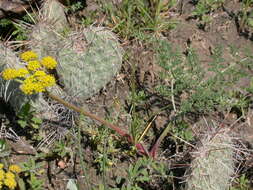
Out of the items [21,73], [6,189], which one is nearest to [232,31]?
[21,73]

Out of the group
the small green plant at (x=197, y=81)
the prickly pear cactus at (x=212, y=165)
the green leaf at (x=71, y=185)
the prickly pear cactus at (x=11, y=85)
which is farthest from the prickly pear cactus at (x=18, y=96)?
the prickly pear cactus at (x=212, y=165)

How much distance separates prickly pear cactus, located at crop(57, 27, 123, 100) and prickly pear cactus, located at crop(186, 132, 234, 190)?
118cm

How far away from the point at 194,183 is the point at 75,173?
1.13m

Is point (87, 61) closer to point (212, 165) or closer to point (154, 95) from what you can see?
point (154, 95)

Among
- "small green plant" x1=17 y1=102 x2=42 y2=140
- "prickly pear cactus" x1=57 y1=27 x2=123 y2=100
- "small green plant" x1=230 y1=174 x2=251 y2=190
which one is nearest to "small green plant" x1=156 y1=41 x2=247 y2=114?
"prickly pear cactus" x1=57 y1=27 x2=123 y2=100

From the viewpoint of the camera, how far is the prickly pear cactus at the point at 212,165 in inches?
118

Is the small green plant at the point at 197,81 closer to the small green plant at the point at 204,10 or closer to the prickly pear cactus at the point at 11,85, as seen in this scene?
the small green plant at the point at 204,10

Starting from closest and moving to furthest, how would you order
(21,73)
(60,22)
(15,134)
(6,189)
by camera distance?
(21,73) < (6,189) < (15,134) < (60,22)

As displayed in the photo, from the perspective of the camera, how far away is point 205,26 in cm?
440

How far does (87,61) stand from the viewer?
3.62 m

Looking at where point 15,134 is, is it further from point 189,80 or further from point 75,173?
point 189,80

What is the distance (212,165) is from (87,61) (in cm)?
144

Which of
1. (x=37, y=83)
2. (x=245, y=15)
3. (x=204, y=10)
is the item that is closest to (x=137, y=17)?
(x=204, y=10)

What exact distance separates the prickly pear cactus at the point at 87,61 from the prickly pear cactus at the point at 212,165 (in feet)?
3.89
